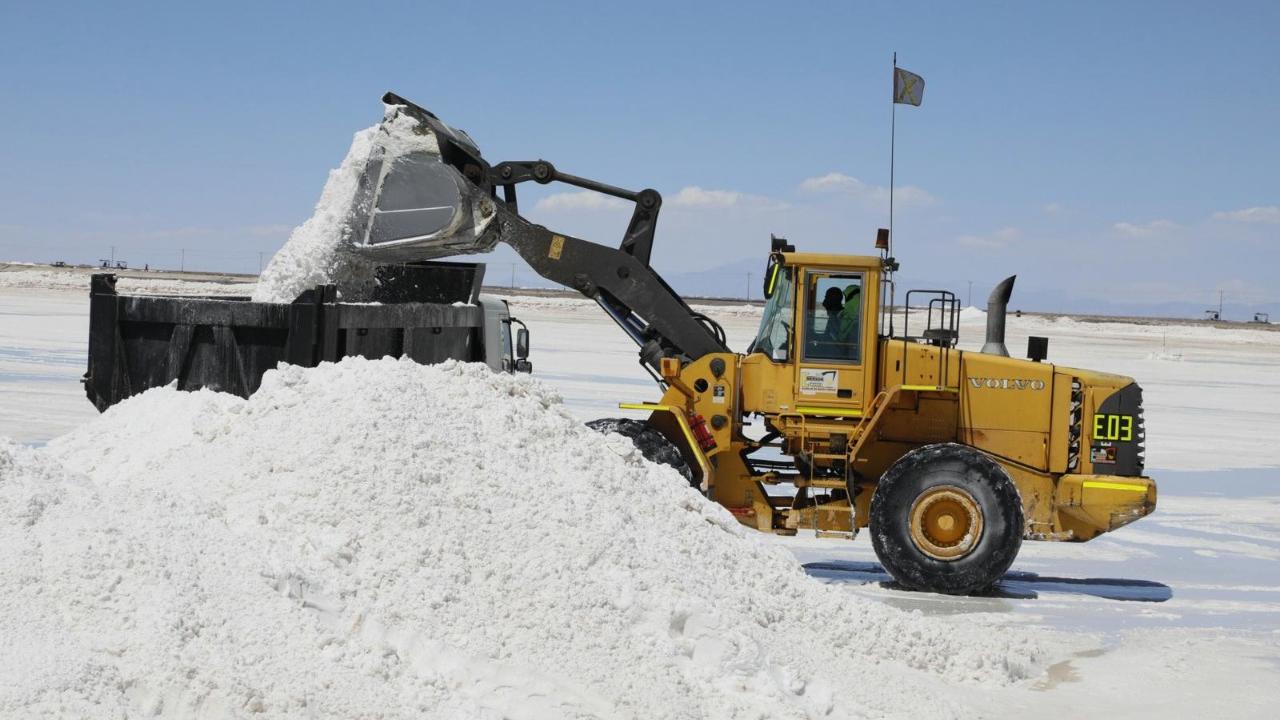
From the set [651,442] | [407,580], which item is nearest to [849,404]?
[651,442]

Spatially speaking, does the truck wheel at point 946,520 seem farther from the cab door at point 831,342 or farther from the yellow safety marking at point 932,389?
the cab door at point 831,342

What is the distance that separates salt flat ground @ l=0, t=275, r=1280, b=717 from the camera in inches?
314

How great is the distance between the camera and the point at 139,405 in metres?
8.05

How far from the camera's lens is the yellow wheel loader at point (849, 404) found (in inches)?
412

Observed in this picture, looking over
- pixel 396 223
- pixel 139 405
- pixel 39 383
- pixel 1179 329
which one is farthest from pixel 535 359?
pixel 1179 329

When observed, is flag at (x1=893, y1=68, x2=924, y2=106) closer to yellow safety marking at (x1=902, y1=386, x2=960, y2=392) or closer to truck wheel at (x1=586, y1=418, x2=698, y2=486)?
yellow safety marking at (x1=902, y1=386, x2=960, y2=392)

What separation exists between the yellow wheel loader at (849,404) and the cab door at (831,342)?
0.5 inches

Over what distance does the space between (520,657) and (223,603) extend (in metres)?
1.33

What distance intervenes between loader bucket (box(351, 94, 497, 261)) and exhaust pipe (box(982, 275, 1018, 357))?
4446 mm

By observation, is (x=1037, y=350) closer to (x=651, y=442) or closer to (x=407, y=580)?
(x=651, y=442)

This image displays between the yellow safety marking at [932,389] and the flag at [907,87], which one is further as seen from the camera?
the flag at [907,87]

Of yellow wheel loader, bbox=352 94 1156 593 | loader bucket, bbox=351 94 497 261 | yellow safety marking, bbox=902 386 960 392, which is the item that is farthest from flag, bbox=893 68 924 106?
loader bucket, bbox=351 94 497 261

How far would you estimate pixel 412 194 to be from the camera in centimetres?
1058

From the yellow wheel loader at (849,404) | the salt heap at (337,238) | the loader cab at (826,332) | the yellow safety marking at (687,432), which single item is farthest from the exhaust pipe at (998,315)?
the salt heap at (337,238)
